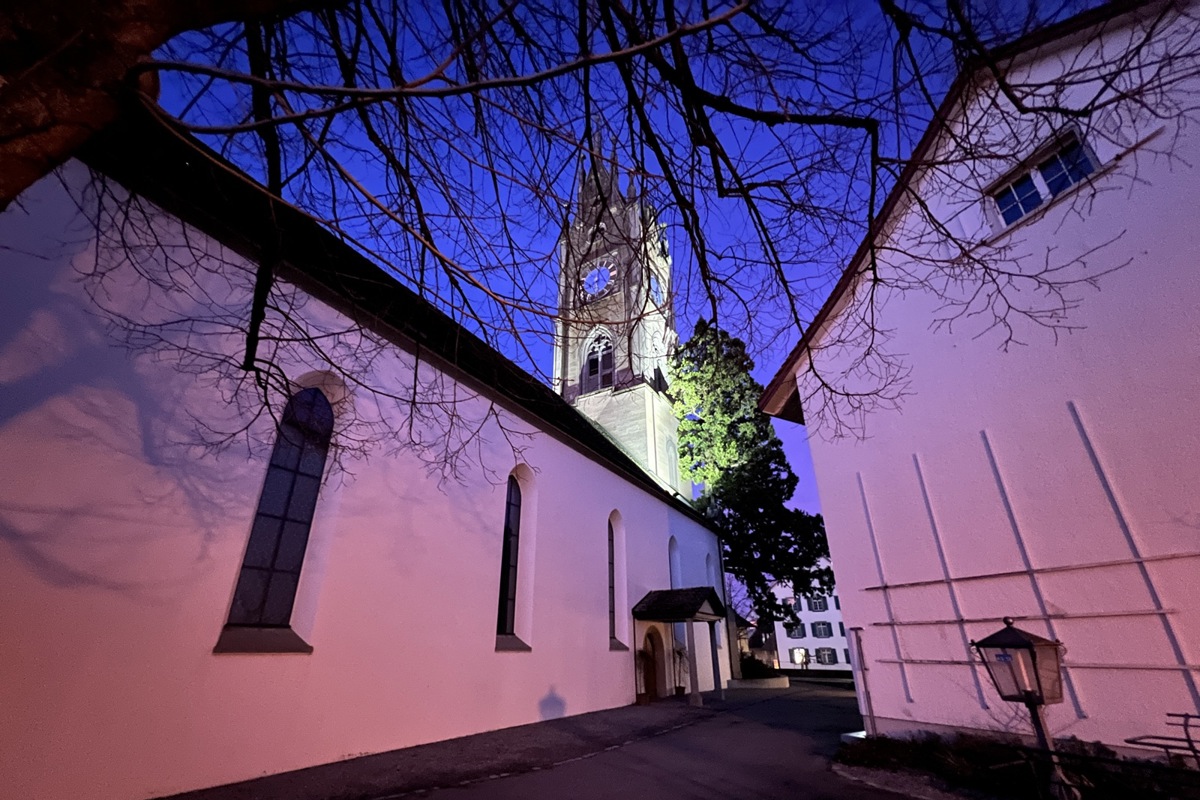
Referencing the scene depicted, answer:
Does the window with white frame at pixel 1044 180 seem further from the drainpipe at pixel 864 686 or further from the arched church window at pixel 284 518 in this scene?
the arched church window at pixel 284 518

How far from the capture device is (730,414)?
74.9 ft

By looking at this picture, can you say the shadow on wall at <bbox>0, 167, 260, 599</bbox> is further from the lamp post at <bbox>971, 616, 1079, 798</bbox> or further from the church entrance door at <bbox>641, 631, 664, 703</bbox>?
the church entrance door at <bbox>641, 631, 664, 703</bbox>

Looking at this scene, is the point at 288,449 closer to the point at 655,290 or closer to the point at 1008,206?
the point at 655,290

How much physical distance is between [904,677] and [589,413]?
18633 millimetres

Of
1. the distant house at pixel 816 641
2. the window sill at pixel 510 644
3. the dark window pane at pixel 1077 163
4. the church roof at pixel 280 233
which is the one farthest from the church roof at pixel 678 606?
the distant house at pixel 816 641

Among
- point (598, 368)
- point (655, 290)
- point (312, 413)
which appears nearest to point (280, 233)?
point (655, 290)

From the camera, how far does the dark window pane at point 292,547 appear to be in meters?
6.43

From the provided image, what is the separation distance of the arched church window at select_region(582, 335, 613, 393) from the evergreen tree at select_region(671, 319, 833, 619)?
4.15 metres

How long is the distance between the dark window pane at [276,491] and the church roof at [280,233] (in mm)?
→ 2355

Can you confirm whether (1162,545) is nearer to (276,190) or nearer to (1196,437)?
(1196,437)

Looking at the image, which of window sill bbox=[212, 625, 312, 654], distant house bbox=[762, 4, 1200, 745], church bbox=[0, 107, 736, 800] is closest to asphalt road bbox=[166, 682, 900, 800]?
church bbox=[0, 107, 736, 800]

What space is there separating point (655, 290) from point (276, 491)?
234 inches

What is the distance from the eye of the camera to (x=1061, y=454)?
5750mm

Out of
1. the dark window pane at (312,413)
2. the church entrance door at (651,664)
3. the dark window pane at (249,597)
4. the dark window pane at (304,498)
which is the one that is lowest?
the church entrance door at (651,664)
